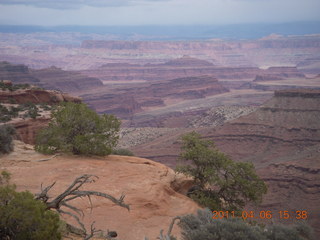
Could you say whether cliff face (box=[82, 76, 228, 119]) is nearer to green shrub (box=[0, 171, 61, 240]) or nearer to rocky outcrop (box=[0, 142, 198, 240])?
rocky outcrop (box=[0, 142, 198, 240])

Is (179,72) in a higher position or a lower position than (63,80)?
lower

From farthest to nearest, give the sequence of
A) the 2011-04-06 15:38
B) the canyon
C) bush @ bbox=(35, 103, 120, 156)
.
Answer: bush @ bbox=(35, 103, 120, 156) < the canyon < the 2011-04-06 15:38

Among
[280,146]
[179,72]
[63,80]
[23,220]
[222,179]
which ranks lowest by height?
[280,146]

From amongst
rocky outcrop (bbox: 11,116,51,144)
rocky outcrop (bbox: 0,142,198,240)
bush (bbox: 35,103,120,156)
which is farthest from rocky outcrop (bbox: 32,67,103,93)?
rocky outcrop (bbox: 0,142,198,240)

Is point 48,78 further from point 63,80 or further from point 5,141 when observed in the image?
point 5,141

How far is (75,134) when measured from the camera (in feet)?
67.3

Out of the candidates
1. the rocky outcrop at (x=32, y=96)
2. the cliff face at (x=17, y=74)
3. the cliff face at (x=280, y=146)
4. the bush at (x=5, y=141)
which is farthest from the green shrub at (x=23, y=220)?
the cliff face at (x=17, y=74)

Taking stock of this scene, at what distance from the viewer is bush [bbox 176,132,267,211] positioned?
1800 centimetres

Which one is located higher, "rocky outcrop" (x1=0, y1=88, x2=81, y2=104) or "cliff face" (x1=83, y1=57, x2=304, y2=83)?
"rocky outcrop" (x1=0, y1=88, x2=81, y2=104)

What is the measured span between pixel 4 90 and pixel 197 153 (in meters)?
22.0

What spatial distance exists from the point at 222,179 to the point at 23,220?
11.9 meters

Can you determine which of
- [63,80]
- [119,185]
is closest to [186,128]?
[119,185]

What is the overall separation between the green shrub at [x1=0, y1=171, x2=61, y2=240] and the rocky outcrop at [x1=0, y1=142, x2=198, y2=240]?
12.1 ft

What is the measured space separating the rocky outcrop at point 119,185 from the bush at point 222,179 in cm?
89
